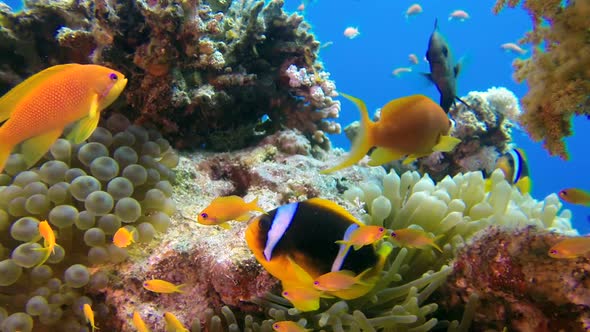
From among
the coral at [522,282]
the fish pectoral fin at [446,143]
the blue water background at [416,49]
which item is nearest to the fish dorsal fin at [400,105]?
the fish pectoral fin at [446,143]

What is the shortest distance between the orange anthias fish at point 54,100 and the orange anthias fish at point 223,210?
2.58ft

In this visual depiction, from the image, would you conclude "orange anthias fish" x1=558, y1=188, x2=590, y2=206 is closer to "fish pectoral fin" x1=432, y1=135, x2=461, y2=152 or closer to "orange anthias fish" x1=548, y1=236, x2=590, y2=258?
"fish pectoral fin" x1=432, y1=135, x2=461, y2=152

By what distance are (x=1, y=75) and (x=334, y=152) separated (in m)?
3.72

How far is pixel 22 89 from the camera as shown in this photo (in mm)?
2021

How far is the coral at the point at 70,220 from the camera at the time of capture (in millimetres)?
2254

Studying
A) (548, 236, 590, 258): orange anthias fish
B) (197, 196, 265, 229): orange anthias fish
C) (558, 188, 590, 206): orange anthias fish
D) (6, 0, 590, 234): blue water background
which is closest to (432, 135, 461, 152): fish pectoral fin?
(548, 236, 590, 258): orange anthias fish

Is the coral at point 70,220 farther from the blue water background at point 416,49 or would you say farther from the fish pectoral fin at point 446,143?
the blue water background at point 416,49

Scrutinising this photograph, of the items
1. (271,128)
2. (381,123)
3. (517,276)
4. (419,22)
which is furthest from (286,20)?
(419,22)

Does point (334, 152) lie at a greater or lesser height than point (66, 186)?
greater

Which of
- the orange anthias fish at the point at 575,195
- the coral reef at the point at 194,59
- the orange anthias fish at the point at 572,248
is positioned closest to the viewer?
the orange anthias fish at the point at 572,248

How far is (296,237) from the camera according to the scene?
1782mm

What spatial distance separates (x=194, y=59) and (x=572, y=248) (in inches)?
117

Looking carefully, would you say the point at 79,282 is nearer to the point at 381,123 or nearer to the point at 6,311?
the point at 6,311

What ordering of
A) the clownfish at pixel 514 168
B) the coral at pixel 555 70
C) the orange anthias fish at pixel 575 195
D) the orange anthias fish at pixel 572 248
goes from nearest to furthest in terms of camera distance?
the orange anthias fish at pixel 572 248 < the coral at pixel 555 70 < the orange anthias fish at pixel 575 195 < the clownfish at pixel 514 168
